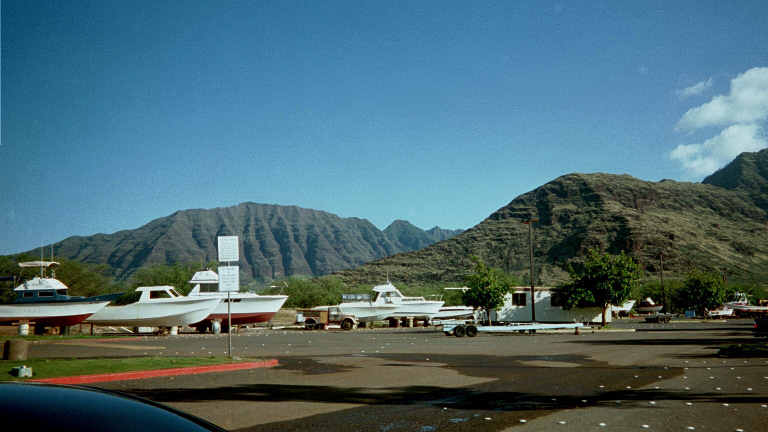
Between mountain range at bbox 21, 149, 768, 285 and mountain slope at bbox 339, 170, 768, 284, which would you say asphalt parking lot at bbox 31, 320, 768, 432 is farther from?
mountain range at bbox 21, 149, 768, 285

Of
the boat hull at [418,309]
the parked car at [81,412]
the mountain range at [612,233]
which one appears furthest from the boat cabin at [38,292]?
the mountain range at [612,233]

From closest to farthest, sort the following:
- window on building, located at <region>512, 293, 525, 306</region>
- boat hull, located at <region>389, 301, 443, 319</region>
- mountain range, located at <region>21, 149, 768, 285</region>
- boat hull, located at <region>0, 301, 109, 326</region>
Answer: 1. boat hull, located at <region>0, 301, 109, 326</region>
2. window on building, located at <region>512, 293, 525, 306</region>
3. boat hull, located at <region>389, 301, 443, 319</region>
4. mountain range, located at <region>21, 149, 768, 285</region>

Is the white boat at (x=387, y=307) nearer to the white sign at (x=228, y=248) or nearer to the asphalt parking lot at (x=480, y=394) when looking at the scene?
the asphalt parking lot at (x=480, y=394)

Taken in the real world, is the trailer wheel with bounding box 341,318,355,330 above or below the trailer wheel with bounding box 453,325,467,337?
below

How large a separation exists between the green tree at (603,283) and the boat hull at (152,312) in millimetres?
28291

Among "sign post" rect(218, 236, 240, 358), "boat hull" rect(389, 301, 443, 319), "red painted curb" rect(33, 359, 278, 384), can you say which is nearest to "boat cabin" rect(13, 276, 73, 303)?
"sign post" rect(218, 236, 240, 358)

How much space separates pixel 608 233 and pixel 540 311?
76.9 metres

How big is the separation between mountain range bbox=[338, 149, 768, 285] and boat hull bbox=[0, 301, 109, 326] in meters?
72.2

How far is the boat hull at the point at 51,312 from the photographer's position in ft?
116

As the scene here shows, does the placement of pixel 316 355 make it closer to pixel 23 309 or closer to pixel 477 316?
pixel 23 309

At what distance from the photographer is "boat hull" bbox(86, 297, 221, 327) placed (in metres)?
39.3

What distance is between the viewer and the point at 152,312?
39.4 meters

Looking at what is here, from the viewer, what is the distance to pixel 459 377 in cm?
1370

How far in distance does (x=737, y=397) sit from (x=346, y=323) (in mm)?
37194
